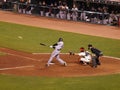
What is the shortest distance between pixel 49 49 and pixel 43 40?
2.68 metres

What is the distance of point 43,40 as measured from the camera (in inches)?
1230

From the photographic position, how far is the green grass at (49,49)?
19094 mm

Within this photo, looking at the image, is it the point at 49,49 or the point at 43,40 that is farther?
the point at 43,40

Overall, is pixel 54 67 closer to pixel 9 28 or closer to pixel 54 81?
pixel 54 81

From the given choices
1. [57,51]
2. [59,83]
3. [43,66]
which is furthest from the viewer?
[43,66]

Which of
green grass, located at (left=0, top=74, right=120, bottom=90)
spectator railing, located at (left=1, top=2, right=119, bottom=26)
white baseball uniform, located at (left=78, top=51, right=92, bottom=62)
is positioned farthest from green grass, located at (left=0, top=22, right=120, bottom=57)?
green grass, located at (left=0, top=74, right=120, bottom=90)

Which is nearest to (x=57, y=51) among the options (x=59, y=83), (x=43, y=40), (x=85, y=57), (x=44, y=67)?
(x=44, y=67)

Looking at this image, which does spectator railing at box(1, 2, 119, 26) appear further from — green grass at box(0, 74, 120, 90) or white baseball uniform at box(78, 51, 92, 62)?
green grass at box(0, 74, 120, 90)

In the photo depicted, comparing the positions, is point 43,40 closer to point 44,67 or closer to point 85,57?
point 85,57

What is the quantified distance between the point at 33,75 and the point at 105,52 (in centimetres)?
823

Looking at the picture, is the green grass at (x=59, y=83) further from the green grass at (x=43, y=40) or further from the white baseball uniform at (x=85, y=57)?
the green grass at (x=43, y=40)

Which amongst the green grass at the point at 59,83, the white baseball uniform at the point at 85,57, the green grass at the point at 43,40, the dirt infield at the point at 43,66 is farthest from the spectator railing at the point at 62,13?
the green grass at the point at 59,83

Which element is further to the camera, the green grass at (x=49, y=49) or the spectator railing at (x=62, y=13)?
the spectator railing at (x=62, y=13)

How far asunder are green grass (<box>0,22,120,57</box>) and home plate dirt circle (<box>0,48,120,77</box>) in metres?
1.92
